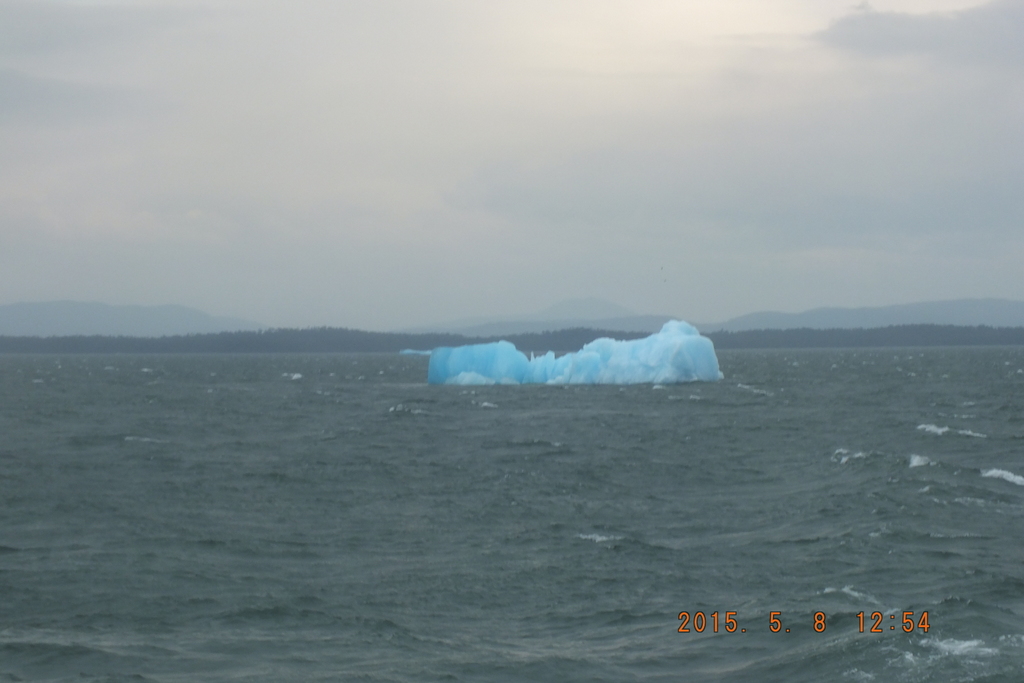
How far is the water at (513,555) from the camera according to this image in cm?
974

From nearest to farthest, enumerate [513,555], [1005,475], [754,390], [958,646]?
[958,646] → [513,555] → [1005,475] → [754,390]

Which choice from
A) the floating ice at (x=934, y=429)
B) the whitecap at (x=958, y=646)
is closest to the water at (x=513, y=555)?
the whitecap at (x=958, y=646)

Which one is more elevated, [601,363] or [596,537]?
[601,363]

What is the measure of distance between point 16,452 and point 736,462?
59.0 feet

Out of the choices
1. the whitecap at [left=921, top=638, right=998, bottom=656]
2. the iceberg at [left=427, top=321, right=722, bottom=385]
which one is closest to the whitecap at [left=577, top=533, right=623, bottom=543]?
the whitecap at [left=921, top=638, right=998, bottom=656]

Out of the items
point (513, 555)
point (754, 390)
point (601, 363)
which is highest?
point (601, 363)

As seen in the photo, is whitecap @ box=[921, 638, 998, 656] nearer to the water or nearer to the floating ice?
the water

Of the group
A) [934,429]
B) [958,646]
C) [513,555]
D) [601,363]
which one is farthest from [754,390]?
[958,646]

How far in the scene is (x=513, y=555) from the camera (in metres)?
13.9

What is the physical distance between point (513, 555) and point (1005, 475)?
Answer: 36.0 feet

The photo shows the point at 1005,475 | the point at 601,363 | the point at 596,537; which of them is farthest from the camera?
the point at 601,363

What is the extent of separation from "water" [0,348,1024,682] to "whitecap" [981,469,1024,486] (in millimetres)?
94

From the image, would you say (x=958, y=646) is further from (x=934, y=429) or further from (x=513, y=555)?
(x=934, y=429)

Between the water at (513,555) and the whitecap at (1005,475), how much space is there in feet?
0.31
